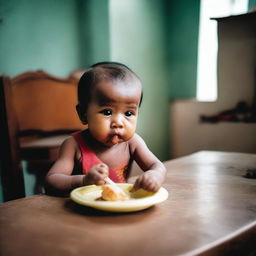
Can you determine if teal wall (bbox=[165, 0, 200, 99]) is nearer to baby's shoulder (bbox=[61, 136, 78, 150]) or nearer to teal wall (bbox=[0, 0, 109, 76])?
teal wall (bbox=[0, 0, 109, 76])

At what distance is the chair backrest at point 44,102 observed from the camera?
7.94ft

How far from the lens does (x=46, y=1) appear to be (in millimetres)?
2760

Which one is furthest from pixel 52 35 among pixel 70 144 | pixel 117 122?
pixel 117 122

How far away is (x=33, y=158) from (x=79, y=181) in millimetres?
1517

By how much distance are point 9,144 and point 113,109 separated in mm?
969

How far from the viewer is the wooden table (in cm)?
49

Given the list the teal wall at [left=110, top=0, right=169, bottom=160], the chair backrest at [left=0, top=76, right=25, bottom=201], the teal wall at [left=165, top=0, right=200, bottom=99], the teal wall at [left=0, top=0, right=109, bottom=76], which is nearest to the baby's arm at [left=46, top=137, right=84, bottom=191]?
the chair backrest at [left=0, top=76, right=25, bottom=201]

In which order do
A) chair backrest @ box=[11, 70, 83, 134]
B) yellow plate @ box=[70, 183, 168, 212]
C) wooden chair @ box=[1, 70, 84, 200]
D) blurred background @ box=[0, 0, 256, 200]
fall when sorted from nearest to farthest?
yellow plate @ box=[70, 183, 168, 212]
wooden chair @ box=[1, 70, 84, 200]
chair backrest @ box=[11, 70, 83, 134]
blurred background @ box=[0, 0, 256, 200]

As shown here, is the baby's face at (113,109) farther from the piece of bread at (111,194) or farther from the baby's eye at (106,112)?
the piece of bread at (111,194)

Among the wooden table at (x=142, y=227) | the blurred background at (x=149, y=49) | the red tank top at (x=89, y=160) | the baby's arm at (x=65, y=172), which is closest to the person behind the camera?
the wooden table at (x=142, y=227)

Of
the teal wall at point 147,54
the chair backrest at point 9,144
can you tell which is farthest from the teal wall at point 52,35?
the chair backrest at point 9,144

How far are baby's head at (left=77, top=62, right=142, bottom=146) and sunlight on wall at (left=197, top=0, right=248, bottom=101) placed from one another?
8.93 feet

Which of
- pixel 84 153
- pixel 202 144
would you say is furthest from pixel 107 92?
pixel 202 144

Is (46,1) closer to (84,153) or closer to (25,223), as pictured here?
(84,153)
